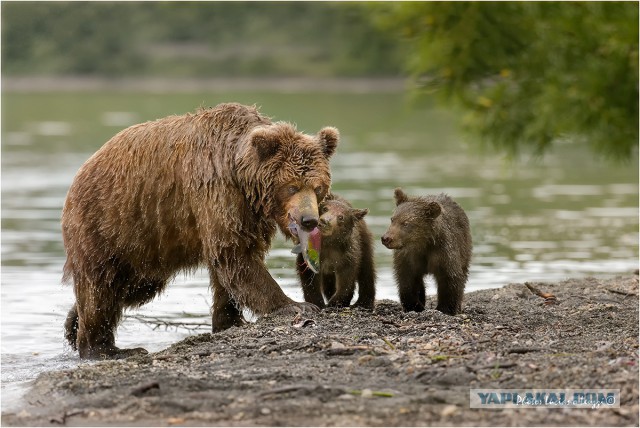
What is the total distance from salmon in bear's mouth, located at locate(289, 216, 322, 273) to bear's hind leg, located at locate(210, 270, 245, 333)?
76cm

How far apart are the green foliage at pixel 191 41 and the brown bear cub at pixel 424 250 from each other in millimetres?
45290

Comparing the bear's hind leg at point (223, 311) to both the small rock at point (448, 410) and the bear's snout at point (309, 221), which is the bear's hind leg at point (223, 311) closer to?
the bear's snout at point (309, 221)

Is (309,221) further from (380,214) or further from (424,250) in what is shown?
(380,214)

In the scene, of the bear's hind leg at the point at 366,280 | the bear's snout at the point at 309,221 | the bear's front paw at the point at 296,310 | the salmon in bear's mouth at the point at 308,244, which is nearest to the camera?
the bear's snout at the point at 309,221

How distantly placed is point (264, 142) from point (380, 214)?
805cm

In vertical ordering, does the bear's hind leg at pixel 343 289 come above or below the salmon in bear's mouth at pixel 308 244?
below

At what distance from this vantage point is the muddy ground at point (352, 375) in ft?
18.9

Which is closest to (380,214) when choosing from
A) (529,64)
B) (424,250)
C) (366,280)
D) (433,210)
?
(529,64)

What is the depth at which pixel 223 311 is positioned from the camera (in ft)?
28.2

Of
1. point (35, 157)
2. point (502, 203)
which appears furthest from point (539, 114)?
point (35, 157)

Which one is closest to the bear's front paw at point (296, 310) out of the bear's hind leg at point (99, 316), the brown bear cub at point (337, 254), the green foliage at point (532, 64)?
the brown bear cub at point (337, 254)

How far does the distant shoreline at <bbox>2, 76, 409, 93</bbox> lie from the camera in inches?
2131

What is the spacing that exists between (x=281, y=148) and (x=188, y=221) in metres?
0.90

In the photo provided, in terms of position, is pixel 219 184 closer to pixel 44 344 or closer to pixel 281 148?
pixel 281 148
